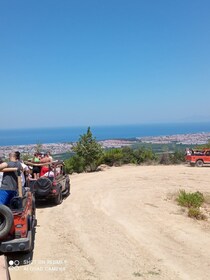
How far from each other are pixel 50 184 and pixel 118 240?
3.91 metres

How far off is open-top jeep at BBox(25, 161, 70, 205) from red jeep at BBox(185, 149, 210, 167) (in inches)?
570

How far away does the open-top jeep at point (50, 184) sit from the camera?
11055mm

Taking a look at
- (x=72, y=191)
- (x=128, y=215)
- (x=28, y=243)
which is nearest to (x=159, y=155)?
(x=72, y=191)

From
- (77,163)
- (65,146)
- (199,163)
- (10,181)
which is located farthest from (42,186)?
(65,146)

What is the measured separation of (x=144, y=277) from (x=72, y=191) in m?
9.17

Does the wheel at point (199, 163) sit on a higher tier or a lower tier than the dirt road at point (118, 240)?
lower

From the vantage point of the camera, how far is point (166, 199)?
42.5ft

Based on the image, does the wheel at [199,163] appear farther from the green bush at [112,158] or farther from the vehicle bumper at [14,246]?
the vehicle bumper at [14,246]

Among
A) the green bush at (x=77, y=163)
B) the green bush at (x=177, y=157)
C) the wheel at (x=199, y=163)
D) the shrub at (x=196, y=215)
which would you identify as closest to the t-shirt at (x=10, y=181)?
the shrub at (x=196, y=215)

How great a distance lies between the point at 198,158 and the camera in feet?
83.0

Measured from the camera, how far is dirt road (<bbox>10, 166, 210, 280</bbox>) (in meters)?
6.07

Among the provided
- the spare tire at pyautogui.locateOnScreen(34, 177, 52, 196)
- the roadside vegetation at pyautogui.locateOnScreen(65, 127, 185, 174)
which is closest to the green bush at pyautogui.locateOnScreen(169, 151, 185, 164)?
the roadside vegetation at pyautogui.locateOnScreen(65, 127, 185, 174)

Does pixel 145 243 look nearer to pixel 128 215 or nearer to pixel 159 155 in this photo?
pixel 128 215

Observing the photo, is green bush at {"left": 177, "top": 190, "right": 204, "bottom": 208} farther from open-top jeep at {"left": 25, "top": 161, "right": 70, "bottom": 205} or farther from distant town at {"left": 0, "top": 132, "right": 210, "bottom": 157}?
distant town at {"left": 0, "top": 132, "right": 210, "bottom": 157}
